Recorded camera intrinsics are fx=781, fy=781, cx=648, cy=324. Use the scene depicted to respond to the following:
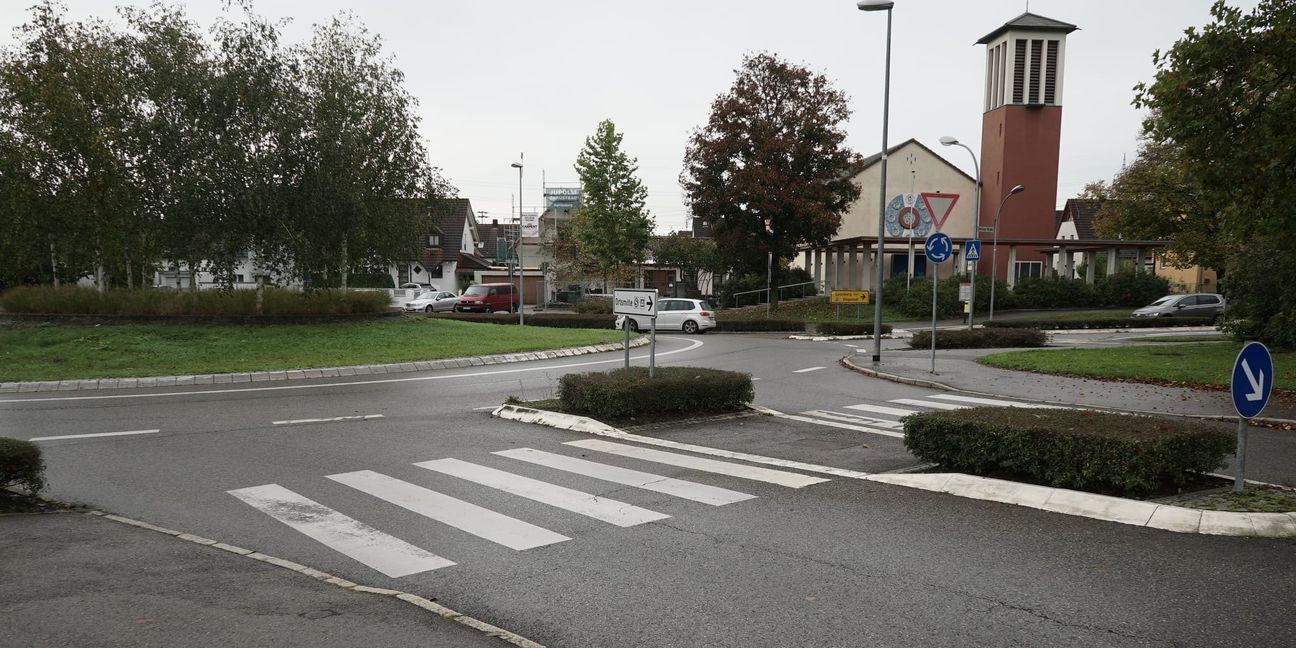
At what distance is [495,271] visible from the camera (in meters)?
65.4

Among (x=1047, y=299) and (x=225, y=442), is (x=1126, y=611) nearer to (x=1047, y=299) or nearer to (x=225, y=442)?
(x=225, y=442)

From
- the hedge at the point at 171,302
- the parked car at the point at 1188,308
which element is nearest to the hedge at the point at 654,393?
the hedge at the point at 171,302

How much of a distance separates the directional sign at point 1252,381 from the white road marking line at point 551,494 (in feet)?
15.2

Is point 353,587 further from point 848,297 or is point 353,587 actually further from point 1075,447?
point 848,297

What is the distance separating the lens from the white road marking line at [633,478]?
6789mm

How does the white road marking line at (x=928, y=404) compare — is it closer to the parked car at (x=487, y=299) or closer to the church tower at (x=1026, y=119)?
the parked car at (x=487, y=299)

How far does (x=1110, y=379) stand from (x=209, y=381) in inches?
716

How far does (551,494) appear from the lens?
6.90m

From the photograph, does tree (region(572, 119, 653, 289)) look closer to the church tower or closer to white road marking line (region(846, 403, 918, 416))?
the church tower

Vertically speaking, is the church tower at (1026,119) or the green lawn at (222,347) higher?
the church tower at (1026,119)

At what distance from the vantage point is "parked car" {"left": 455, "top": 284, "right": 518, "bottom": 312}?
44500 mm

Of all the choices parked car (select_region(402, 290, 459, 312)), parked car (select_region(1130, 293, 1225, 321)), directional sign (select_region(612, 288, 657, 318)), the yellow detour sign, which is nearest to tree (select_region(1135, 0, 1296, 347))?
directional sign (select_region(612, 288, 657, 318))

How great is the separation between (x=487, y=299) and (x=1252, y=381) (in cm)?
4150

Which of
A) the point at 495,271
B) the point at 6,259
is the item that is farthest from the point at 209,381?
the point at 495,271
